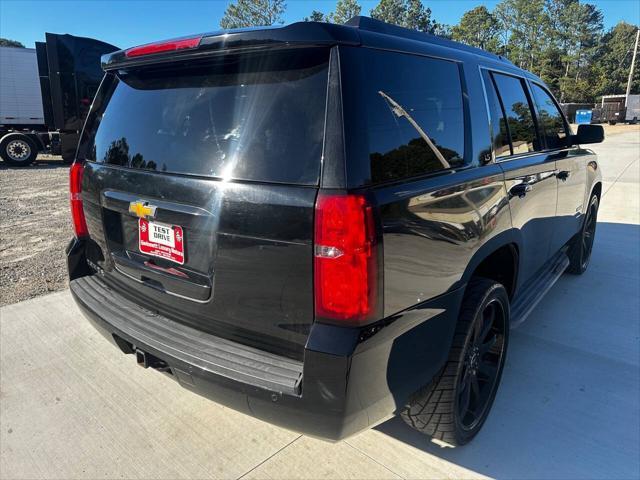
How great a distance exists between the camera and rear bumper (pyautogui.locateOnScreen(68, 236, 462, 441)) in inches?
62.6

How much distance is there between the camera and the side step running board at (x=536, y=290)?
9.52 ft

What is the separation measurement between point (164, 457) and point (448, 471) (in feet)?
4.57

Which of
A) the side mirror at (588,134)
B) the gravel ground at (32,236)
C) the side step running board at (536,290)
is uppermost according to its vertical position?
the side mirror at (588,134)

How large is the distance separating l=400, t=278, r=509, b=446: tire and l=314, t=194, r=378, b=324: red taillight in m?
0.69

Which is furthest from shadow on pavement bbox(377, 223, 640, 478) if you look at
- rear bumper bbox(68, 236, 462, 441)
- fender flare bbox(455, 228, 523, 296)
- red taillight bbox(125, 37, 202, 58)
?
red taillight bbox(125, 37, 202, 58)

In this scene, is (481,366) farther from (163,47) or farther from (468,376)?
(163,47)

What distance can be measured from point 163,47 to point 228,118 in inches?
19.0

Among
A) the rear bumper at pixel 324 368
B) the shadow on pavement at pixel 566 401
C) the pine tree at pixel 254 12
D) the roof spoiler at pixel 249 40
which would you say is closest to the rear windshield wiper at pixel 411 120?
the roof spoiler at pixel 249 40

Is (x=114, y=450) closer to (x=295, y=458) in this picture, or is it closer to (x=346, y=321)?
(x=295, y=458)

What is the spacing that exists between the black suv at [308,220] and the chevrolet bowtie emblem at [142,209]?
0.02 metres

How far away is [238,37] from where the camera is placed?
1.75 meters

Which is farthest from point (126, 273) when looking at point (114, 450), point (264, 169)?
point (264, 169)

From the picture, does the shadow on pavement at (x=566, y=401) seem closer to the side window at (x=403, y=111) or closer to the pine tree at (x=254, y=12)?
the side window at (x=403, y=111)

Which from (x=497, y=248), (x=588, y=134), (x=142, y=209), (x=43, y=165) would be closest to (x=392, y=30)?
(x=497, y=248)
